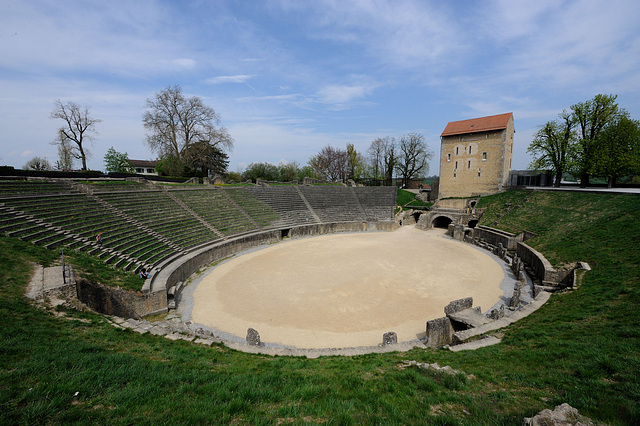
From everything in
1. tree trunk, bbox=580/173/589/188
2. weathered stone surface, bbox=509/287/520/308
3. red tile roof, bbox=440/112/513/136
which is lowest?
weathered stone surface, bbox=509/287/520/308

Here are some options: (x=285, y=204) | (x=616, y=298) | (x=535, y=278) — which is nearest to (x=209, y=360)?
(x=616, y=298)

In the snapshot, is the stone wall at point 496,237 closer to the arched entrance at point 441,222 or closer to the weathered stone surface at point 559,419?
the arched entrance at point 441,222

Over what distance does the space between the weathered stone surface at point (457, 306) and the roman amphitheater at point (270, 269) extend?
0.05 metres

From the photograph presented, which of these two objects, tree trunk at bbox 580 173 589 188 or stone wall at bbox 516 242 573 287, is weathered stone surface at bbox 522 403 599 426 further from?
tree trunk at bbox 580 173 589 188

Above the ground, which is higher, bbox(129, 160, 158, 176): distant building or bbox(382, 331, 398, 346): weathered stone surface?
bbox(129, 160, 158, 176): distant building

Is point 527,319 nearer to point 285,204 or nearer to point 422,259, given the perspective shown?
point 422,259

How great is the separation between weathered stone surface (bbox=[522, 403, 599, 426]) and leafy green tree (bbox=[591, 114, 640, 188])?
3497cm

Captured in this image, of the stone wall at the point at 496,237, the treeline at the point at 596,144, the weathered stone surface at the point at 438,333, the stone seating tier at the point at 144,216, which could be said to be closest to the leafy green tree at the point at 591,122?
the treeline at the point at 596,144

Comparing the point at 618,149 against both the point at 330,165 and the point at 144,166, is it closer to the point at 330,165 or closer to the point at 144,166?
the point at 330,165

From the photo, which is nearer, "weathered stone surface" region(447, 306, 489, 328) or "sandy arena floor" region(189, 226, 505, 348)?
"weathered stone surface" region(447, 306, 489, 328)

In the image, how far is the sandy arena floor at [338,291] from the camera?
10.9 m

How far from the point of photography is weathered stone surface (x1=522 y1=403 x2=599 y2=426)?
12.7ft

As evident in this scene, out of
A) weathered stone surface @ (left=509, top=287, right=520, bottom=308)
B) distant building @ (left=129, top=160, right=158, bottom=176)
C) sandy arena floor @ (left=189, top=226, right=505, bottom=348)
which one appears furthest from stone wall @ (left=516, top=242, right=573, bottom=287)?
distant building @ (left=129, top=160, right=158, bottom=176)

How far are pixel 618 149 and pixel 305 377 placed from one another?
3850 centimetres
